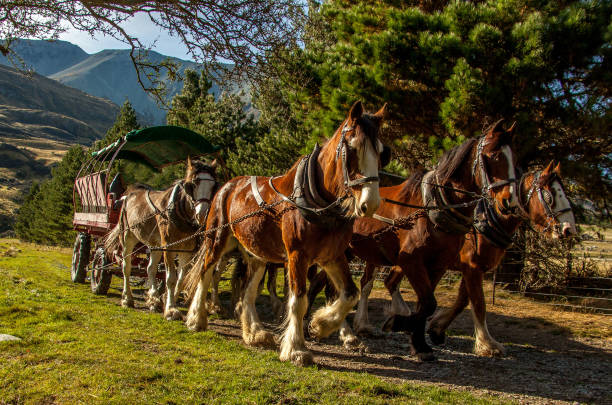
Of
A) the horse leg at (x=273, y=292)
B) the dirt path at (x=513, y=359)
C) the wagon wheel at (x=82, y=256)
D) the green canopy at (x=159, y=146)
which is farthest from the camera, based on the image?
the wagon wheel at (x=82, y=256)

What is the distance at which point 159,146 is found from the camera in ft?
28.6

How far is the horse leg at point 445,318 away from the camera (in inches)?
205

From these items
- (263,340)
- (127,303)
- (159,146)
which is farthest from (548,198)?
(159,146)

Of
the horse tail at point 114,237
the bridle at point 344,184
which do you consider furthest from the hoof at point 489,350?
the horse tail at point 114,237

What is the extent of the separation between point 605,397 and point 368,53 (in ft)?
22.8

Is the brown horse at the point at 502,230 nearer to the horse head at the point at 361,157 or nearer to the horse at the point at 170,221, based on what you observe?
the horse head at the point at 361,157

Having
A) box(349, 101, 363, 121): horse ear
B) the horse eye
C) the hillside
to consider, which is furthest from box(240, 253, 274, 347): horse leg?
the hillside

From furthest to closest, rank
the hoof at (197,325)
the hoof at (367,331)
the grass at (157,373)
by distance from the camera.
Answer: the hoof at (367,331) < the hoof at (197,325) < the grass at (157,373)

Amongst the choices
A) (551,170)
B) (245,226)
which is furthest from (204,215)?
(551,170)

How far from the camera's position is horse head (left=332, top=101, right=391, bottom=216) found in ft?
11.1

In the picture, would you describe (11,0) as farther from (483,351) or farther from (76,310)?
(483,351)

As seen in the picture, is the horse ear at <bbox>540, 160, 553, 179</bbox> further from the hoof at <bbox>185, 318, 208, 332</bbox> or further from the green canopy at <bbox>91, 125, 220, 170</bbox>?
the green canopy at <bbox>91, 125, 220, 170</bbox>

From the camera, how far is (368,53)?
8.69 metres

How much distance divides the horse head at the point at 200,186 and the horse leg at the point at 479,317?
373 cm
